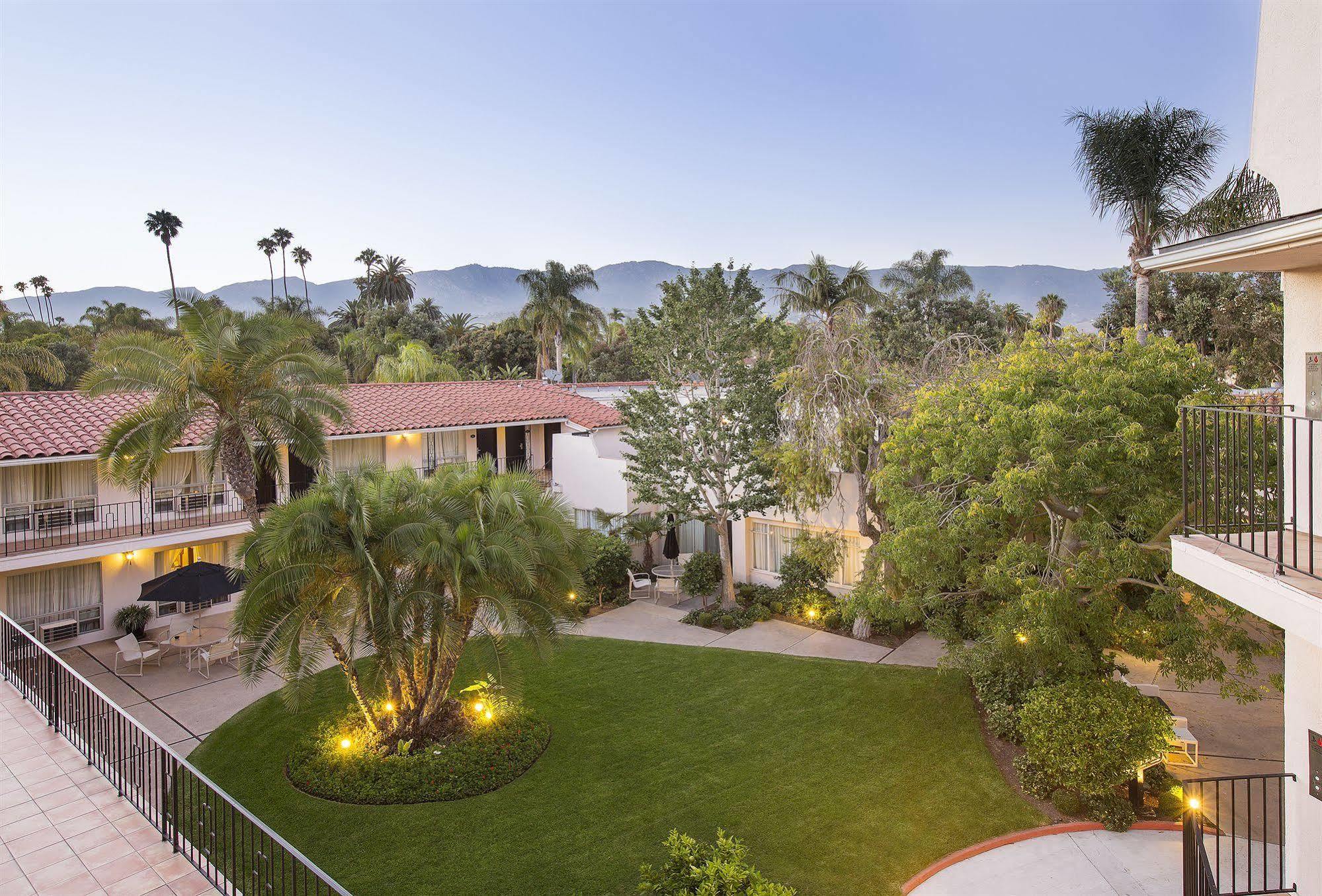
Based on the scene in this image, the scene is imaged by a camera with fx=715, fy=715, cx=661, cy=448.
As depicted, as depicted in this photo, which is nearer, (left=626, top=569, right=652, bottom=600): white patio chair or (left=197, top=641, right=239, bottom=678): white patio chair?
(left=197, top=641, right=239, bottom=678): white patio chair

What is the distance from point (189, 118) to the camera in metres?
25.7

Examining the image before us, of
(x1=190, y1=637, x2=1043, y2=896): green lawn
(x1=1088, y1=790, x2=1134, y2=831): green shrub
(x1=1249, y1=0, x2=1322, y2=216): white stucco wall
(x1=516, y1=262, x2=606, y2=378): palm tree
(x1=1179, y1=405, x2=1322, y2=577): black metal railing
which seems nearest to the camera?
Answer: (x1=1179, y1=405, x2=1322, y2=577): black metal railing

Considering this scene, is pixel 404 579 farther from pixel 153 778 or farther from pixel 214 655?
pixel 214 655

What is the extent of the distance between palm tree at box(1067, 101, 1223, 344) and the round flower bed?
2373cm

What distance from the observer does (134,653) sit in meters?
15.9

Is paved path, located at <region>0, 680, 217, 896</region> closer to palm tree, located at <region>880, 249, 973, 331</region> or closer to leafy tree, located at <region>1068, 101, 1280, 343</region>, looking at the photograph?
leafy tree, located at <region>1068, 101, 1280, 343</region>

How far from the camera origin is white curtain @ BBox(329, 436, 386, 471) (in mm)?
22391

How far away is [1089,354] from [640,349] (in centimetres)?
1124

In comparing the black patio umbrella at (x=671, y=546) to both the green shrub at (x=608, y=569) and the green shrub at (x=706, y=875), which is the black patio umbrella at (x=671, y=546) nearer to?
the green shrub at (x=608, y=569)

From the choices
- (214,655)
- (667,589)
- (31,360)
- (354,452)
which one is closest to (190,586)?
(214,655)

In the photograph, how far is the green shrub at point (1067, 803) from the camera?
10047mm

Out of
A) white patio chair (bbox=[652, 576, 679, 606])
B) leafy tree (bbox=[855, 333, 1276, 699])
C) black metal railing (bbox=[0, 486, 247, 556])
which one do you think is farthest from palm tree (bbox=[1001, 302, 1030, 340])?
black metal railing (bbox=[0, 486, 247, 556])

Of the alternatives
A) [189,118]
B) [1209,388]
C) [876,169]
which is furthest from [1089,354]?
[876,169]

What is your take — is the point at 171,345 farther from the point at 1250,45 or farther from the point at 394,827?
the point at 1250,45
